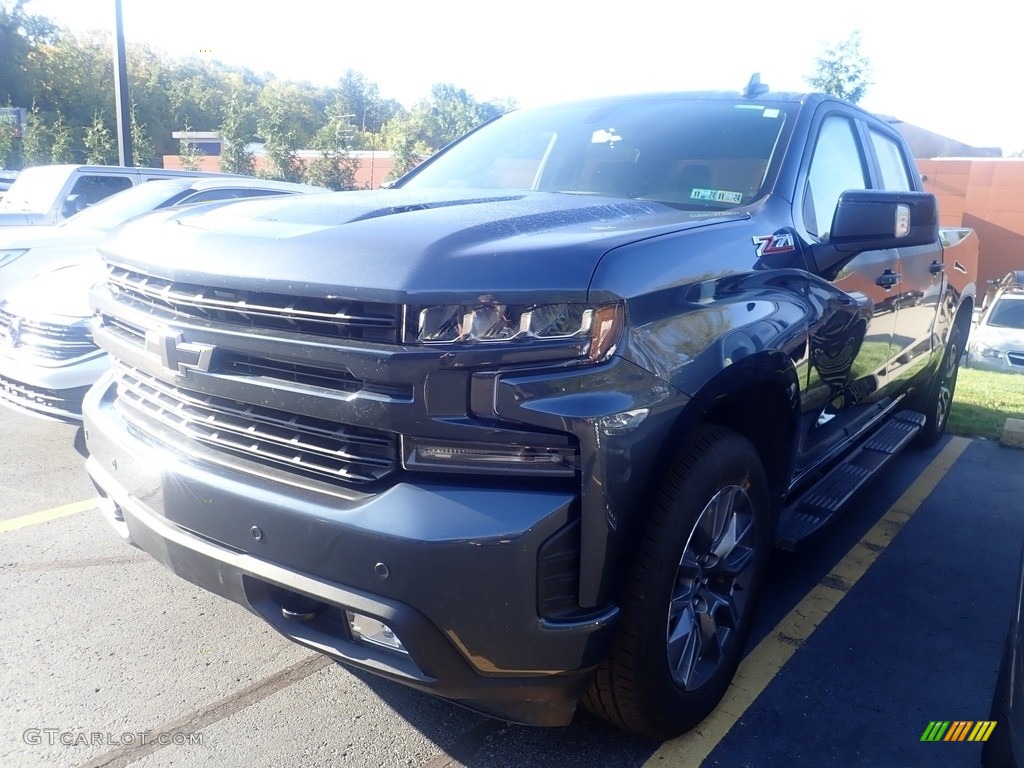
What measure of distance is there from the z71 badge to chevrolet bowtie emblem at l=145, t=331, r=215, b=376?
1.69m

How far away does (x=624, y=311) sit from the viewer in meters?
2.11

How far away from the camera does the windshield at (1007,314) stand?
1562cm

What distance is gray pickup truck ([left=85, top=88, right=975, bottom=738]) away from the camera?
1995mm

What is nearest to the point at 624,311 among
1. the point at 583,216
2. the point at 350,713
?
the point at 583,216

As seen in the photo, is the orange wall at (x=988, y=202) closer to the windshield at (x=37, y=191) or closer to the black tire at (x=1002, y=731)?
the windshield at (x=37, y=191)

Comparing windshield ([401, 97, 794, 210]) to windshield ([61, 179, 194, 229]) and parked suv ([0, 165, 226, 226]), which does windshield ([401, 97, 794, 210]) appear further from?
parked suv ([0, 165, 226, 226])

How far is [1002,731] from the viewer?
2010 mm

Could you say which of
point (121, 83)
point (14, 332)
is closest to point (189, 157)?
point (121, 83)

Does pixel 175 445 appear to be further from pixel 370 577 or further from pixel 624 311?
pixel 624 311

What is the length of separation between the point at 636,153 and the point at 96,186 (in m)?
7.23

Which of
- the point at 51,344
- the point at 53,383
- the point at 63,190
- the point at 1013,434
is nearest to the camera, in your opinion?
the point at 53,383

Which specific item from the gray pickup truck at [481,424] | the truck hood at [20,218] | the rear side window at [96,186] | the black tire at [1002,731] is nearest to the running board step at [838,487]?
the gray pickup truck at [481,424]

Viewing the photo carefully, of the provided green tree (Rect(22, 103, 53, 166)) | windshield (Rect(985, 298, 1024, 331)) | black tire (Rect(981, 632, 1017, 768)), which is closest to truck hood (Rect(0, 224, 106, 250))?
black tire (Rect(981, 632, 1017, 768))

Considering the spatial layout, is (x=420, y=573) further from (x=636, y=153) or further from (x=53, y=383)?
(x=53, y=383)
